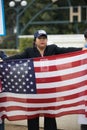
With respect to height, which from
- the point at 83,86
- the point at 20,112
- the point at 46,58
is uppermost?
the point at 46,58

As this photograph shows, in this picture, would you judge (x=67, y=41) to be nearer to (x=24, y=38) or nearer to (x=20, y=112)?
(x=24, y=38)

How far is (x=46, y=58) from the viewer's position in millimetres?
5867

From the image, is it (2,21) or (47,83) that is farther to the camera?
(2,21)

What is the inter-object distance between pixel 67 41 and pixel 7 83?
11599mm

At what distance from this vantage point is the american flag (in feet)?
19.3

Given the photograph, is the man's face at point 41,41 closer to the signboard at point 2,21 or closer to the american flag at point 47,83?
the american flag at point 47,83

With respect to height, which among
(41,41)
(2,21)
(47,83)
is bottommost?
(47,83)

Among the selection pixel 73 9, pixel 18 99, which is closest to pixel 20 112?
pixel 18 99

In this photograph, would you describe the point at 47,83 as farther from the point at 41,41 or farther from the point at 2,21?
the point at 2,21

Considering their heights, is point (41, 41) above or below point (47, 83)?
above

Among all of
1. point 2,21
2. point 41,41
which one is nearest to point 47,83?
point 41,41

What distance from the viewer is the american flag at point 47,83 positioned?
5.88 m

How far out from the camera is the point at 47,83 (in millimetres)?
5863

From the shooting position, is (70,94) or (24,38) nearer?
(70,94)
